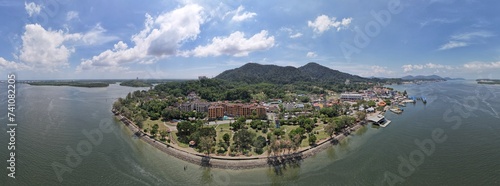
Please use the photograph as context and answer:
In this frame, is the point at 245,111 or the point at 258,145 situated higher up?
the point at 245,111

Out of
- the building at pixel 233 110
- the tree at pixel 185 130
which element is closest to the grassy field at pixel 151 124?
the tree at pixel 185 130

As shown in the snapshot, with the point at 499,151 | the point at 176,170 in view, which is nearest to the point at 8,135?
the point at 176,170

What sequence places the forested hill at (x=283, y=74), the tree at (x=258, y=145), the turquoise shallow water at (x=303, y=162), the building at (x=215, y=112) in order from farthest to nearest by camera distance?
Result: the forested hill at (x=283, y=74) < the building at (x=215, y=112) < the tree at (x=258, y=145) < the turquoise shallow water at (x=303, y=162)

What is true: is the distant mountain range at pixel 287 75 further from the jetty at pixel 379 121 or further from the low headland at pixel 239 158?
the low headland at pixel 239 158

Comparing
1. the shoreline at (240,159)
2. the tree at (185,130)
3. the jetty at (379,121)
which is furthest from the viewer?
the jetty at (379,121)

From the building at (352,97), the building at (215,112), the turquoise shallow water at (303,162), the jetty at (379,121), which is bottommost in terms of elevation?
the turquoise shallow water at (303,162)

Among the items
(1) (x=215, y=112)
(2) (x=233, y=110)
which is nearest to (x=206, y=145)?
(1) (x=215, y=112)

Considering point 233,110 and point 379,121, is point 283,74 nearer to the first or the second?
point 233,110

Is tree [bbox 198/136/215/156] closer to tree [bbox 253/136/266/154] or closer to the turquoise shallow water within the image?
the turquoise shallow water

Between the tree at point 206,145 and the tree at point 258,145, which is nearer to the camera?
the tree at point 206,145

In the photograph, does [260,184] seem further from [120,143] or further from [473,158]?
[473,158]
